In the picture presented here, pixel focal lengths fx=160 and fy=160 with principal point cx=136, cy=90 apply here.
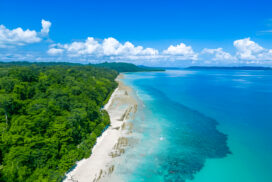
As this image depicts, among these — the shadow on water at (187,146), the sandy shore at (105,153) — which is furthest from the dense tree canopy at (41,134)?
the shadow on water at (187,146)

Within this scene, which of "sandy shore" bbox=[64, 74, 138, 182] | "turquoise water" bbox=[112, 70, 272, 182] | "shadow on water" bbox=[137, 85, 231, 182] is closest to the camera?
"sandy shore" bbox=[64, 74, 138, 182]

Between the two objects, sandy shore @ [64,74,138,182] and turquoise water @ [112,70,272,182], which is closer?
sandy shore @ [64,74,138,182]

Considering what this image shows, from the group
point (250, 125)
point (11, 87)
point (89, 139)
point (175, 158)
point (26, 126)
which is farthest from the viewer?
point (250, 125)

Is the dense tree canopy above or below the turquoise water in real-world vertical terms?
above

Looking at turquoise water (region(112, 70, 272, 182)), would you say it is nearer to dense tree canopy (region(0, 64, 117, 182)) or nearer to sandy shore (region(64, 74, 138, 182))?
sandy shore (region(64, 74, 138, 182))

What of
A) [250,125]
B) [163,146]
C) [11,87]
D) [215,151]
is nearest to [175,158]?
[163,146]

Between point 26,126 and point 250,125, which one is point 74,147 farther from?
point 250,125

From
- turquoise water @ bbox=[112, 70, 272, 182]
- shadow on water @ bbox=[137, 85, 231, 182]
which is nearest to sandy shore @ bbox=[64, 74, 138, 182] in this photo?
turquoise water @ bbox=[112, 70, 272, 182]

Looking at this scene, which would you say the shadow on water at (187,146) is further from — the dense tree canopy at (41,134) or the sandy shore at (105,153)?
the dense tree canopy at (41,134)
